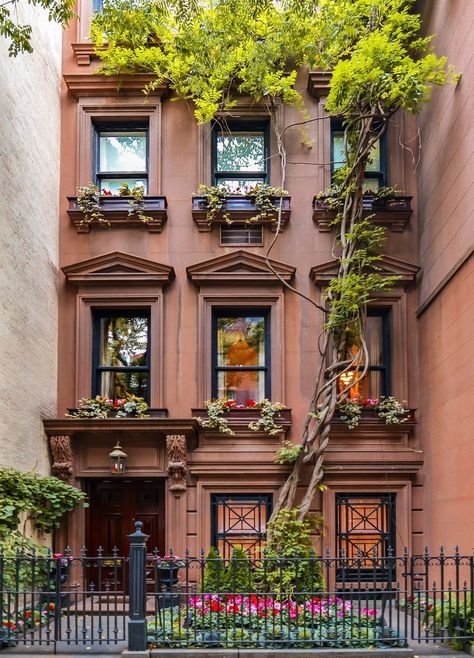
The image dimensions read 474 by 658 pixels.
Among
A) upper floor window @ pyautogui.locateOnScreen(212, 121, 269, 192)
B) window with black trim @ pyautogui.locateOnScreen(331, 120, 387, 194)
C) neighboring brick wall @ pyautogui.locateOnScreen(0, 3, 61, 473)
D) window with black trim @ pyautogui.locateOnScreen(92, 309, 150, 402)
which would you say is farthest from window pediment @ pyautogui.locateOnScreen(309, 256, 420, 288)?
neighboring brick wall @ pyautogui.locateOnScreen(0, 3, 61, 473)

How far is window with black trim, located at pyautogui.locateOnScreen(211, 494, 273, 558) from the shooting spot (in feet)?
44.2

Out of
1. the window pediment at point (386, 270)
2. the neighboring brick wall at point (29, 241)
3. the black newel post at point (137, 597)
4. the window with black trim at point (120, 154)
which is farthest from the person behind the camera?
the window with black trim at point (120, 154)

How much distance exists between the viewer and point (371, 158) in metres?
14.5

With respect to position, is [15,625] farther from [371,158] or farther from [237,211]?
[371,158]

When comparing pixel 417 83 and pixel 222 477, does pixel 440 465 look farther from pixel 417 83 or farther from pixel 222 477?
pixel 417 83

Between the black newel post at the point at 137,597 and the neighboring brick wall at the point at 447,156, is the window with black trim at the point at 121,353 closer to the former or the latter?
the black newel post at the point at 137,597

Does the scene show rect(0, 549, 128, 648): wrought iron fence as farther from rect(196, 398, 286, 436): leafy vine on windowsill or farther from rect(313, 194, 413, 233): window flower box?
rect(313, 194, 413, 233): window flower box

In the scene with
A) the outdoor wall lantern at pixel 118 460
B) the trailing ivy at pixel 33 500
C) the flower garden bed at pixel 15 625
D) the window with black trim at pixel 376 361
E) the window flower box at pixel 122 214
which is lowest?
the flower garden bed at pixel 15 625

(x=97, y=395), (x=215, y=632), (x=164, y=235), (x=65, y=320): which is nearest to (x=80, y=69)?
(x=164, y=235)

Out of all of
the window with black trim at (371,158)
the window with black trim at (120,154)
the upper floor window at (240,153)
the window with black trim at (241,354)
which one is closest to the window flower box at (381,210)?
the window with black trim at (371,158)

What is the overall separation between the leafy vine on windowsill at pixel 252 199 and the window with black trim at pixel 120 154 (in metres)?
1.39

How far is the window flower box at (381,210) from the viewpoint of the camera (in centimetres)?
1409

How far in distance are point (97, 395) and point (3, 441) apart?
8.80 feet

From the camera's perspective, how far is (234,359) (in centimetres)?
1422
